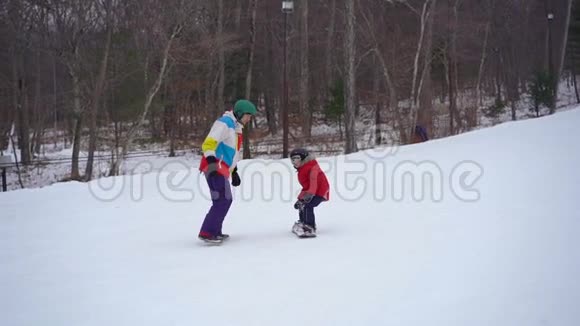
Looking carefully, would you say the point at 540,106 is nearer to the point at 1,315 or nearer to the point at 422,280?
the point at 422,280

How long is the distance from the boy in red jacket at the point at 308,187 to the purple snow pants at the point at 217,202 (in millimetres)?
913

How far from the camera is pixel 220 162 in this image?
614cm

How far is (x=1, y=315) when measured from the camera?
4023 millimetres

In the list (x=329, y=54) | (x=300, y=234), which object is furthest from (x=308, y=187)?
(x=329, y=54)

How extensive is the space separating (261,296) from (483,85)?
48326 millimetres

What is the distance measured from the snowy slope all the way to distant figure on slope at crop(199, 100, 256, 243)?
31 centimetres

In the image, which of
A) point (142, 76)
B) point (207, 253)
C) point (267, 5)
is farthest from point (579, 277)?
point (267, 5)

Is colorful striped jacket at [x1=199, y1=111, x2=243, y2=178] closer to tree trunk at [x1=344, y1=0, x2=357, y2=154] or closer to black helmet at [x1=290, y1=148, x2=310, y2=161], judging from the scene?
black helmet at [x1=290, y1=148, x2=310, y2=161]

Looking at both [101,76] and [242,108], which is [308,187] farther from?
[101,76]

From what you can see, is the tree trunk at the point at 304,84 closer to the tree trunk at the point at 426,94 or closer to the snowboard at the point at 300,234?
the tree trunk at the point at 426,94

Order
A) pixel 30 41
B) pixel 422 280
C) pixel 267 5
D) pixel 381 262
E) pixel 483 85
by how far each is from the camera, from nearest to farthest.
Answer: pixel 422 280 → pixel 381 262 → pixel 30 41 → pixel 267 5 → pixel 483 85

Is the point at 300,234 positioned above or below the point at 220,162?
below

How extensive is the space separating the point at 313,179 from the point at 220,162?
3.91 feet

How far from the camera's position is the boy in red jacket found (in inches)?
251
